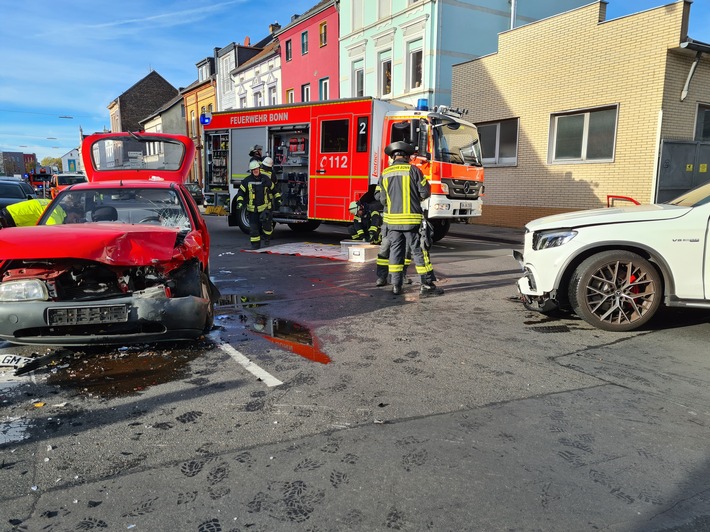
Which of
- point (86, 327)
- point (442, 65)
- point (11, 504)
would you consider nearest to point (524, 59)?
point (442, 65)

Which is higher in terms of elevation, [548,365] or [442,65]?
[442,65]

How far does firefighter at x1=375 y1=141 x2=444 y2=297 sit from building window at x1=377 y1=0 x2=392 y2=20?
55.6ft

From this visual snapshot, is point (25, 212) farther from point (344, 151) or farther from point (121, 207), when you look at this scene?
point (344, 151)

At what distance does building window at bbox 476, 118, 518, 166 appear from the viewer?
16.7 meters

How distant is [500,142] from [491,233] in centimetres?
399

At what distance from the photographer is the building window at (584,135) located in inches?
548

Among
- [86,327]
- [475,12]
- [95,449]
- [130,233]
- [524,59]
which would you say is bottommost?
[95,449]

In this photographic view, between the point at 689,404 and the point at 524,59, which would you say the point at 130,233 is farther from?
the point at 524,59

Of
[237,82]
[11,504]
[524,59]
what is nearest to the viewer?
[11,504]

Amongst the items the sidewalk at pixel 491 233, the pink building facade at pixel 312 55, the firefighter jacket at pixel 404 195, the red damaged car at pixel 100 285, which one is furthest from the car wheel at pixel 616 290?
the pink building facade at pixel 312 55

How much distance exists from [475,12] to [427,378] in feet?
64.3

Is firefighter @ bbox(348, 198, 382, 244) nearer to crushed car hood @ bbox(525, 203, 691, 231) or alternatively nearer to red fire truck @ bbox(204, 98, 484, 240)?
red fire truck @ bbox(204, 98, 484, 240)

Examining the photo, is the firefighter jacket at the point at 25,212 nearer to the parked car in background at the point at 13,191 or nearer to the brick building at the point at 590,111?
the parked car in background at the point at 13,191

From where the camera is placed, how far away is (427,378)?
13.1 ft
